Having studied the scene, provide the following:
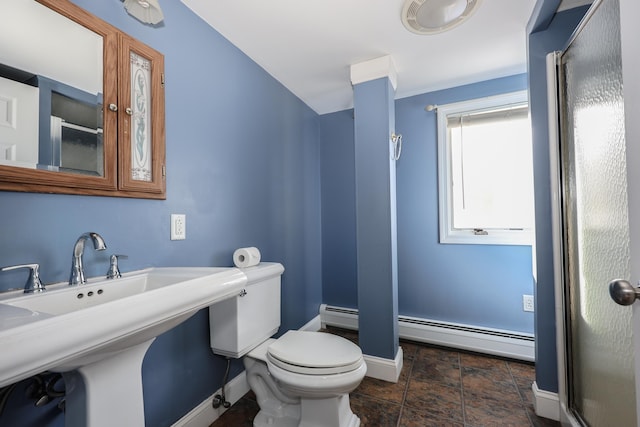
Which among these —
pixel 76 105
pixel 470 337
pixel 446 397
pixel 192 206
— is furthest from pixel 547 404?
pixel 76 105

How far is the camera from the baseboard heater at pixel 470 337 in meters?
1.95

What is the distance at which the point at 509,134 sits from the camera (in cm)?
206

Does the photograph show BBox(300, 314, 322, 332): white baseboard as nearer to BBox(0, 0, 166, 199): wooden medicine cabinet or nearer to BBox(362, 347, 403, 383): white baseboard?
BBox(362, 347, 403, 383): white baseboard

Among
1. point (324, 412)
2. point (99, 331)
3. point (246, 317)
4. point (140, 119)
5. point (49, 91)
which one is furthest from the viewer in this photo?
point (246, 317)

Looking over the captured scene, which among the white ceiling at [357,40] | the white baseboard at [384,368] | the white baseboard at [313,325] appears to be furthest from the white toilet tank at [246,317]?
the white ceiling at [357,40]

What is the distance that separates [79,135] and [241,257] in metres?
0.87

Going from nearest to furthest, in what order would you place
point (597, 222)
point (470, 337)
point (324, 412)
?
point (597, 222), point (324, 412), point (470, 337)

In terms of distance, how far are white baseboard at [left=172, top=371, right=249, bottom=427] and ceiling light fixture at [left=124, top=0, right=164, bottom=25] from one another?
172 cm

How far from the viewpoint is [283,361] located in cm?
123

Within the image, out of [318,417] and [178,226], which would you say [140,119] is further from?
[318,417]

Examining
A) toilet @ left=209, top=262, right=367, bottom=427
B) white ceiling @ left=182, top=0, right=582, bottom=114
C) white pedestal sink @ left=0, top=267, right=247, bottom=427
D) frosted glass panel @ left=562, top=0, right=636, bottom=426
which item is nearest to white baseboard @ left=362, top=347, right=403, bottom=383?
toilet @ left=209, top=262, right=367, bottom=427

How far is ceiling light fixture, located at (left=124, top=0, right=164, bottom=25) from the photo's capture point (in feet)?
3.13

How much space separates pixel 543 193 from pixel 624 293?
1042mm

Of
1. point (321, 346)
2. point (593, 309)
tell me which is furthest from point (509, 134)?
point (321, 346)
